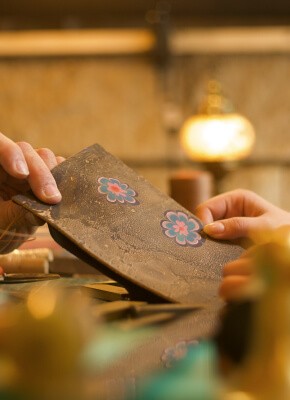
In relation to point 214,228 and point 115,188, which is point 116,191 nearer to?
point 115,188

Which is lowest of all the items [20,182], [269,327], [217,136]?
[217,136]

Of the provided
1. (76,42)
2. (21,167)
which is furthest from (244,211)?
(76,42)

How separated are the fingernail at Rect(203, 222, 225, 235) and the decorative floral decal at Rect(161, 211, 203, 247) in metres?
0.01

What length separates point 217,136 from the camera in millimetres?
4176

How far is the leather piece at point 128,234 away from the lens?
30.0 inches

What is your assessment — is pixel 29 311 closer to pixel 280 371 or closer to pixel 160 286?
pixel 280 371

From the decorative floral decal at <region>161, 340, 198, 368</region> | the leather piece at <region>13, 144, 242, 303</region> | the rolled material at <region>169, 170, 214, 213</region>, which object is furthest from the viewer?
the rolled material at <region>169, 170, 214, 213</region>

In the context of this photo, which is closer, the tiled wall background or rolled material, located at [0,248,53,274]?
rolled material, located at [0,248,53,274]

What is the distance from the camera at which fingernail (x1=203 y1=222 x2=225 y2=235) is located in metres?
0.94

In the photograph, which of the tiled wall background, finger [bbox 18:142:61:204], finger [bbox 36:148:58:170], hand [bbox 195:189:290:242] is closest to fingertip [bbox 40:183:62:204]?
finger [bbox 18:142:61:204]

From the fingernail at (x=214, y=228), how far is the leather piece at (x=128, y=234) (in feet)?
0.04

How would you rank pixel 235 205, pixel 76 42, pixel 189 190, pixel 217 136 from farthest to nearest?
pixel 76 42
pixel 217 136
pixel 189 190
pixel 235 205

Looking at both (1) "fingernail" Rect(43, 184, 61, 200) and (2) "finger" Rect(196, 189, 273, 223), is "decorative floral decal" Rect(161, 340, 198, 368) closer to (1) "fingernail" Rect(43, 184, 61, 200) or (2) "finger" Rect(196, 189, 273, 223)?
(1) "fingernail" Rect(43, 184, 61, 200)

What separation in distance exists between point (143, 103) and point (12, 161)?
4402mm
